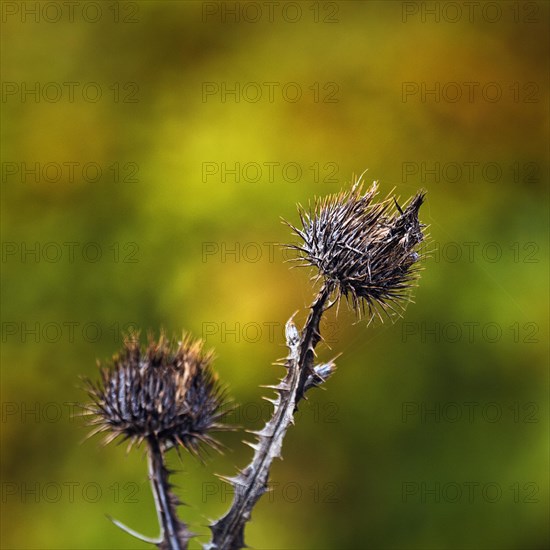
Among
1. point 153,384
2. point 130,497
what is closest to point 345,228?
point 153,384

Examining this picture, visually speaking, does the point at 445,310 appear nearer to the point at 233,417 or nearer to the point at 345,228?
the point at 233,417

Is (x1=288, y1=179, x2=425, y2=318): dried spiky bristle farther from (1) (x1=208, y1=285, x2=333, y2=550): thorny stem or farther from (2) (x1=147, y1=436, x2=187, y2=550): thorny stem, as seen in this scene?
(2) (x1=147, y1=436, x2=187, y2=550): thorny stem

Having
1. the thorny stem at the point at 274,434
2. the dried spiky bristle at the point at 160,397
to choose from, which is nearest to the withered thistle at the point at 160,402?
the dried spiky bristle at the point at 160,397

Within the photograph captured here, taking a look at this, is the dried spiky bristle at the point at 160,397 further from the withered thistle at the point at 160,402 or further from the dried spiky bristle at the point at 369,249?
the dried spiky bristle at the point at 369,249

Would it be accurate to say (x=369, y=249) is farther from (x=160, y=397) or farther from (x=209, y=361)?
(x=160, y=397)

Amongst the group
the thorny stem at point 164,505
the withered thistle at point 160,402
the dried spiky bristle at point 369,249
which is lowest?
the thorny stem at point 164,505

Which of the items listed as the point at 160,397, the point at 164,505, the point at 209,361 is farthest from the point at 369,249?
the point at 164,505
